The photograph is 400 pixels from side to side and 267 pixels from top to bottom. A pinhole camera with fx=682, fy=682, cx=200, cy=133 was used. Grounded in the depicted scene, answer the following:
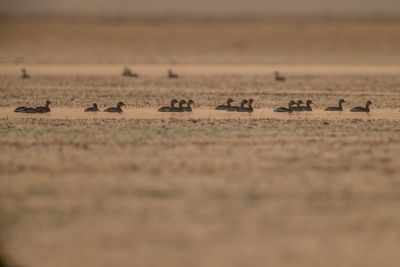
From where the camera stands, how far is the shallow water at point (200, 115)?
58.1 feet

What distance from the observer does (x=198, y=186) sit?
1091 centimetres

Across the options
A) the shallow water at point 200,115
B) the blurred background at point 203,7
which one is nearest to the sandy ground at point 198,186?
the shallow water at point 200,115

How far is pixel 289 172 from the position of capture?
11859mm

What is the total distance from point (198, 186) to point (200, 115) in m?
7.29

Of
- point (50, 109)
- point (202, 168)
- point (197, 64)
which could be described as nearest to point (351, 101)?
point (50, 109)

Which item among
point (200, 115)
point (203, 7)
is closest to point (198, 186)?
point (200, 115)

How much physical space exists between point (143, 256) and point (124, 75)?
73.8 ft

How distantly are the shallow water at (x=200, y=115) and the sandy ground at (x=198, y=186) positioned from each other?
0.18ft

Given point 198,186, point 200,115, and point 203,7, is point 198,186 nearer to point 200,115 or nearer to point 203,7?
point 200,115

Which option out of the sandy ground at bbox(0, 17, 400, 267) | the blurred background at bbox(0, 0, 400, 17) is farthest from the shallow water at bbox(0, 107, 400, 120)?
the blurred background at bbox(0, 0, 400, 17)

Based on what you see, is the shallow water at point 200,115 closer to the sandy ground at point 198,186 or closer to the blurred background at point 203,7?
the sandy ground at point 198,186

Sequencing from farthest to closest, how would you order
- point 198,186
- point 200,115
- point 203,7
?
point 203,7 → point 200,115 → point 198,186

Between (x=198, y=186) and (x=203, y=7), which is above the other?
(x=203, y=7)

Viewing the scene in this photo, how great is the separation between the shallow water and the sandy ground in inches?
2.1
